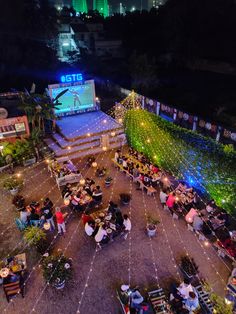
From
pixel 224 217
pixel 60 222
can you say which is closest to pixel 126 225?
pixel 60 222

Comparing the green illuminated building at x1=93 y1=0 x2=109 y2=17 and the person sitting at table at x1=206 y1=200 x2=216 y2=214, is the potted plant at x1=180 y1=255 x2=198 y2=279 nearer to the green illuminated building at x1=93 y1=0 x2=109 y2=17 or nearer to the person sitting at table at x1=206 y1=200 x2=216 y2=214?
the person sitting at table at x1=206 y1=200 x2=216 y2=214

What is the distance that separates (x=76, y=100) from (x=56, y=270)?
15.9m

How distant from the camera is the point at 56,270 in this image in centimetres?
992

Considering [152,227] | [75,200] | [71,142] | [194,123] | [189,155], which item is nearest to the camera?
[152,227]

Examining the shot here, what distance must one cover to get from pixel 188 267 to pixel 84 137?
12426 mm

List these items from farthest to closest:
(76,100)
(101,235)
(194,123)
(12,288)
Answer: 1. (76,100)
2. (194,123)
3. (101,235)
4. (12,288)

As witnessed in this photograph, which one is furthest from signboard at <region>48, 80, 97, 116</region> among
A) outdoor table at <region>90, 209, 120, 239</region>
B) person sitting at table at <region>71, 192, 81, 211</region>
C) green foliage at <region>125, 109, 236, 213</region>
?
outdoor table at <region>90, 209, 120, 239</region>

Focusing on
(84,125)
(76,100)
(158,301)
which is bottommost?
(158,301)

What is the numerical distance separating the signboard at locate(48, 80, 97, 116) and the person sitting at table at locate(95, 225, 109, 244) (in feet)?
43.5

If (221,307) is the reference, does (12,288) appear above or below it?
below

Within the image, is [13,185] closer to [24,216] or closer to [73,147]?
[24,216]

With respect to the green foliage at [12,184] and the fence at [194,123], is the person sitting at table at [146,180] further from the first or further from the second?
the green foliage at [12,184]

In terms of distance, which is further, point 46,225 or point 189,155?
point 189,155

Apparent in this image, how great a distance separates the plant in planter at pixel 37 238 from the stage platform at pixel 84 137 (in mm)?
7568
